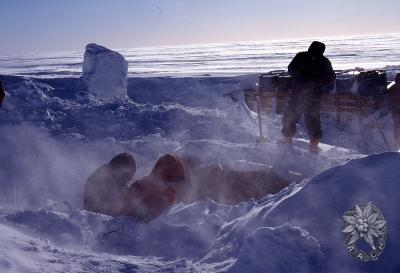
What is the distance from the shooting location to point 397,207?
341 centimetres

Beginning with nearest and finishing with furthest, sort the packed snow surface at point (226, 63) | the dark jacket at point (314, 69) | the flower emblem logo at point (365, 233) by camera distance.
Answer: the flower emblem logo at point (365, 233) < the dark jacket at point (314, 69) < the packed snow surface at point (226, 63)

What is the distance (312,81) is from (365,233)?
13.1 ft

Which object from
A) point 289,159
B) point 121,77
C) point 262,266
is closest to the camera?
point 262,266

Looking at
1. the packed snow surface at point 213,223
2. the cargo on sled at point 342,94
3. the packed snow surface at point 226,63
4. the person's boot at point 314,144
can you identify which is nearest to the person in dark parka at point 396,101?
the packed snow surface at point 213,223

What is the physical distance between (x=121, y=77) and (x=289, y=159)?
55.0ft

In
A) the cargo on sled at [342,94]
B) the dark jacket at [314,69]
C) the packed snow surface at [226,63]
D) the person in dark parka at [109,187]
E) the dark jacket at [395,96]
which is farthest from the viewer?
the packed snow surface at [226,63]

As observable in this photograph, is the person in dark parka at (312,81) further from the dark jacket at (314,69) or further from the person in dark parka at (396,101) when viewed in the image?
the person in dark parka at (396,101)

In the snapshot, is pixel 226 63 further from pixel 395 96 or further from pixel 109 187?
pixel 109 187

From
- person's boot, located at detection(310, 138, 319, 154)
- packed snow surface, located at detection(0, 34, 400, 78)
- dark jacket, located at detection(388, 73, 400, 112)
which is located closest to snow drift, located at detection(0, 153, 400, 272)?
person's boot, located at detection(310, 138, 319, 154)

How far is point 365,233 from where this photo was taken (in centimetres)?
323

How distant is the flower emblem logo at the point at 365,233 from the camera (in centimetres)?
321

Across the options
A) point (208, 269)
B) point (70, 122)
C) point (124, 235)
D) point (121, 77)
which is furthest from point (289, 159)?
point (121, 77)

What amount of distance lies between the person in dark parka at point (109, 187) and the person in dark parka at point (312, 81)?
261cm

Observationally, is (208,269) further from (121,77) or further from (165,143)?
(121,77)
